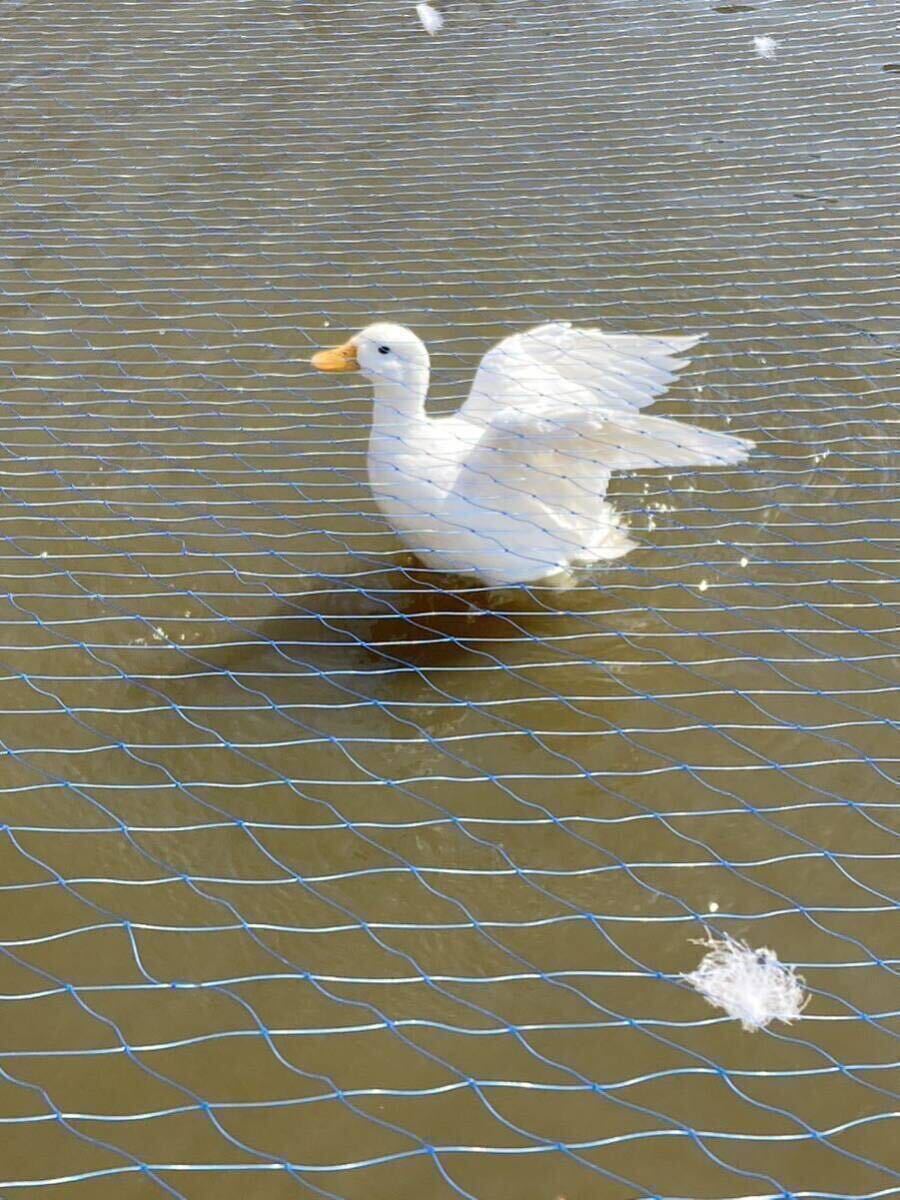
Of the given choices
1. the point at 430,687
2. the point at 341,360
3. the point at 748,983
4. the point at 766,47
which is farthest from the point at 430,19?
the point at 748,983

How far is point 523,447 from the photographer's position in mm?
1818

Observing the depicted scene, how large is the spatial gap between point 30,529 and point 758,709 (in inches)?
52.4

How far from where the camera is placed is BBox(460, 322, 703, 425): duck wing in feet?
6.40

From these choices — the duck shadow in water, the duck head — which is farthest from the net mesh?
the duck head

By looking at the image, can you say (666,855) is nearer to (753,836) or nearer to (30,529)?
(753,836)

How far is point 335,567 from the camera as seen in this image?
210 cm

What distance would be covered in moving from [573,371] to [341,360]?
41 centimetres

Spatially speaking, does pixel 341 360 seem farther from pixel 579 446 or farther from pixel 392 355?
pixel 579 446

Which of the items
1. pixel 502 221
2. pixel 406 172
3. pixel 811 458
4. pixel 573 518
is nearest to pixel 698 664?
pixel 573 518

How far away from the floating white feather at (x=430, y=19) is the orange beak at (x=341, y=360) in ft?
7.57

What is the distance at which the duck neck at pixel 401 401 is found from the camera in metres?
1.97

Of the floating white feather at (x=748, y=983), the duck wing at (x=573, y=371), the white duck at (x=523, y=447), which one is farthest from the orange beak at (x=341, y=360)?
the floating white feather at (x=748, y=983)

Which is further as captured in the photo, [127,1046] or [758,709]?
[758,709]

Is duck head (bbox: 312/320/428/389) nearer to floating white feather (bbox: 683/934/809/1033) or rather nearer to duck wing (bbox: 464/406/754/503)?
duck wing (bbox: 464/406/754/503)
